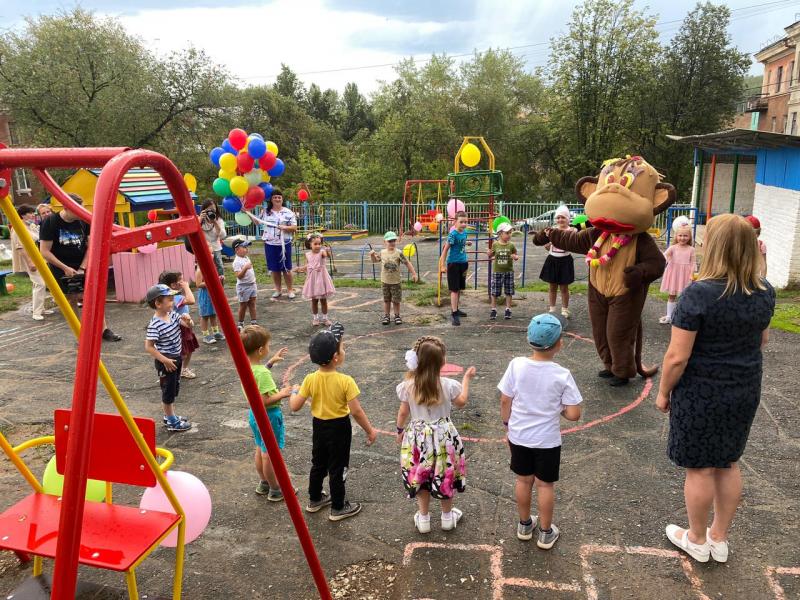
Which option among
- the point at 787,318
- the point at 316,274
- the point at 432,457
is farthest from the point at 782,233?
the point at 432,457

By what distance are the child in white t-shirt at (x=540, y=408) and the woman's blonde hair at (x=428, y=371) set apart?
409mm

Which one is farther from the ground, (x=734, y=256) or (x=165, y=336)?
(x=734, y=256)

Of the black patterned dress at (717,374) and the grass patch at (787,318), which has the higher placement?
the black patterned dress at (717,374)

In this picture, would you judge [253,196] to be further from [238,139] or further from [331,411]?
[331,411]

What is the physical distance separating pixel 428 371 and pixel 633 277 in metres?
3.27

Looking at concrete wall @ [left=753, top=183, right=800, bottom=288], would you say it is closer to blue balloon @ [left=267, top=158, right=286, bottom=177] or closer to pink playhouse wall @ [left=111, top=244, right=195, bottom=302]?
blue balloon @ [left=267, top=158, right=286, bottom=177]

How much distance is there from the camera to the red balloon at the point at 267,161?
11.5 m

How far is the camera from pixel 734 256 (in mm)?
3164

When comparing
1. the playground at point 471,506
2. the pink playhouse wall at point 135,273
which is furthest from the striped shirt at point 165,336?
the pink playhouse wall at point 135,273

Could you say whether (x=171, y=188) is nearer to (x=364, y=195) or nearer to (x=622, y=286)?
(x=622, y=286)

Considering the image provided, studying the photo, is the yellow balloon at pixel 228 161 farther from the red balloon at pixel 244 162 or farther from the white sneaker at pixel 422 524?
the white sneaker at pixel 422 524

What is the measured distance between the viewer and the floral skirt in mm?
3738

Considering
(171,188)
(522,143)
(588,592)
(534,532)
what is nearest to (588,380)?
(534,532)

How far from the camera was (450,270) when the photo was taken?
9.34m
